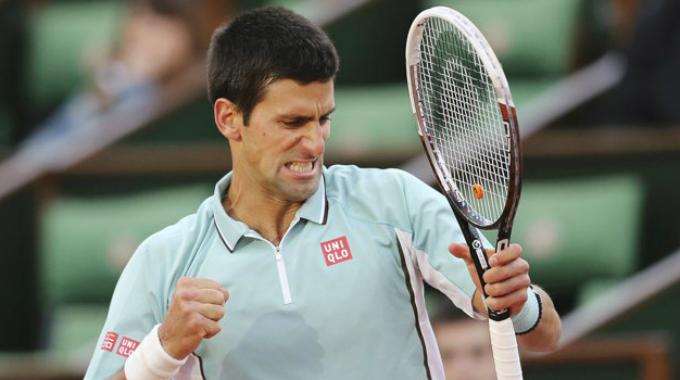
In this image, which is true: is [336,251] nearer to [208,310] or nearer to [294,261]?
[294,261]

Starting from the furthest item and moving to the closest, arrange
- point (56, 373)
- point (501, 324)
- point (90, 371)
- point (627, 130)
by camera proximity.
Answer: point (627, 130) < point (56, 373) < point (90, 371) < point (501, 324)

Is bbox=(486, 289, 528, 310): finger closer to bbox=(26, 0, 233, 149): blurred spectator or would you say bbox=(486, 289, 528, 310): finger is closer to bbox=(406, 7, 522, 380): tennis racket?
bbox=(406, 7, 522, 380): tennis racket

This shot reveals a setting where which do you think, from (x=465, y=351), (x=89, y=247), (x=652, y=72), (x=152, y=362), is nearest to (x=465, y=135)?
(x=152, y=362)

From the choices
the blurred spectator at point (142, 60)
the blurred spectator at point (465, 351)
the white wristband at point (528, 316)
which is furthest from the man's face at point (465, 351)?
the blurred spectator at point (142, 60)

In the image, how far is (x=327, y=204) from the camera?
3254 millimetres

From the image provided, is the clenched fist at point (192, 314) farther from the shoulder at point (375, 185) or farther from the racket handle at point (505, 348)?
the racket handle at point (505, 348)

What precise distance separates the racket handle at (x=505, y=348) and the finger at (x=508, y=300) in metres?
0.06

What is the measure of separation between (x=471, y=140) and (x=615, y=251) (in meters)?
2.79

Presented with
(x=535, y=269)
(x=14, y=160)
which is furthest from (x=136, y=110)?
(x=535, y=269)

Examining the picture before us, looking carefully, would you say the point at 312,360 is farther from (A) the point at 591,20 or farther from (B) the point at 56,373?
(A) the point at 591,20

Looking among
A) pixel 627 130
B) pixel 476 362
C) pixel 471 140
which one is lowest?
pixel 476 362

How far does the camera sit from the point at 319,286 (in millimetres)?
3148

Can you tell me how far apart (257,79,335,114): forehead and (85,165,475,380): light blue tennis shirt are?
0.21 meters

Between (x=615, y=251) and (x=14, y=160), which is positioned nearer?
(x=615, y=251)
